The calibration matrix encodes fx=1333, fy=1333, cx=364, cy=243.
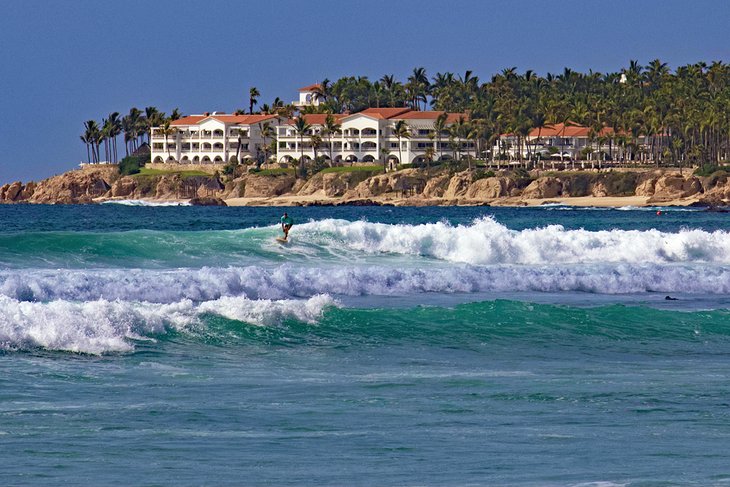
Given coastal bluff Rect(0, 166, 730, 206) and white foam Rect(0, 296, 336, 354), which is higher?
coastal bluff Rect(0, 166, 730, 206)

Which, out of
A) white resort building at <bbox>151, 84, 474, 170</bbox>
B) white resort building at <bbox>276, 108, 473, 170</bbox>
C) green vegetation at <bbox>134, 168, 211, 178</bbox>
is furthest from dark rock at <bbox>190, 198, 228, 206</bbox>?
white resort building at <bbox>151, 84, 474, 170</bbox>

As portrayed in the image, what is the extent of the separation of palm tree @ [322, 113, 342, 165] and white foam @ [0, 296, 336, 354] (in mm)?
135907

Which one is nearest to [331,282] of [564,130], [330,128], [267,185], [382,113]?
[267,185]

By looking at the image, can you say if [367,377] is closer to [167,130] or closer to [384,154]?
[384,154]

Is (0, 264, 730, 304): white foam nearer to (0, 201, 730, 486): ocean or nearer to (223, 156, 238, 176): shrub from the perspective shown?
(0, 201, 730, 486): ocean

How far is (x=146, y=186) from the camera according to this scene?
160250 millimetres

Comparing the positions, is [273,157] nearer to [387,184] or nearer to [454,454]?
[387,184]

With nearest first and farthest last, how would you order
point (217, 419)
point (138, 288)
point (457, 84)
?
point (217, 419) → point (138, 288) → point (457, 84)

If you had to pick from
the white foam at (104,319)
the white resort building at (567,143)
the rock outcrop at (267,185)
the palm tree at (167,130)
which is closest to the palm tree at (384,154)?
the rock outcrop at (267,185)

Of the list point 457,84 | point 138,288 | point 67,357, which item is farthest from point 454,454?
point 457,84

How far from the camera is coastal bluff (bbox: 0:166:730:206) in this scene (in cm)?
12975

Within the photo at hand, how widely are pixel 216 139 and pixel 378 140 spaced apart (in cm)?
2253

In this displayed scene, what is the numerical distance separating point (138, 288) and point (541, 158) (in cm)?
12912

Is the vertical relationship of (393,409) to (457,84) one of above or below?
below
